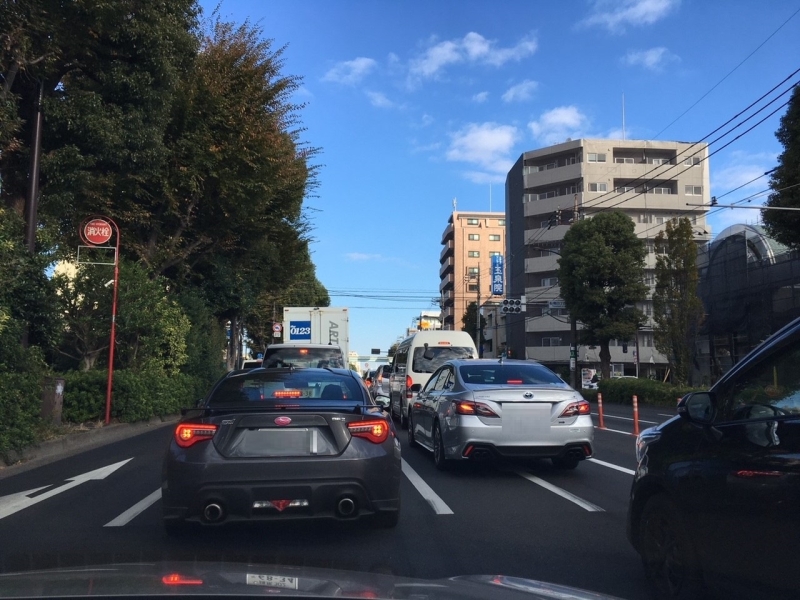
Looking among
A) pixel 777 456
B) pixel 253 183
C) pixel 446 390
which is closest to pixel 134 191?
pixel 253 183

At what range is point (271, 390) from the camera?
6.75m

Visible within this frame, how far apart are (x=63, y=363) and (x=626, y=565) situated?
19.7 metres

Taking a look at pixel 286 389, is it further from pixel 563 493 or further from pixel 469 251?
pixel 469 251

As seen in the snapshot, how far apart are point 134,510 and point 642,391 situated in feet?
90.2

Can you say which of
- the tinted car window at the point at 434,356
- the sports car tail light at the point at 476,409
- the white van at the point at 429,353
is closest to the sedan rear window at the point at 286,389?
the sports car tail light at the point at 476,409

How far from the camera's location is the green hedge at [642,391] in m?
28.7

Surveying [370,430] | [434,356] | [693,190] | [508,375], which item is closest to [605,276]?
[434,356]

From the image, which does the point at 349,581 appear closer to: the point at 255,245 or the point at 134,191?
the point at 134,191

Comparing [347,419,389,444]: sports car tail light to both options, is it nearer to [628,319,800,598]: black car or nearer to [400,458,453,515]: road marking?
[400,458,453,515]: road marking

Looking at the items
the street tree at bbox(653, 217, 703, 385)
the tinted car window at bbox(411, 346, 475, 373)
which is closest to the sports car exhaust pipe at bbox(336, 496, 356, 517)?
the tinted car window at bbox(411, 346, 475, 373)

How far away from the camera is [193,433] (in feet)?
19.4

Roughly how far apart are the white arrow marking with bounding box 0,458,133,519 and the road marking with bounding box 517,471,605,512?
5580 mm

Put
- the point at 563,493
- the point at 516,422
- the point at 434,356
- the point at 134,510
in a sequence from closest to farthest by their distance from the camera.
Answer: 1. the point at 134,510
2. the point at 563,493
3. the point at 516,422
4. the point at 434,356

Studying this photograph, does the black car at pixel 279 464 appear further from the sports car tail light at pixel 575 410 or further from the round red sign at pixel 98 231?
the round red sign at pixel 98 231
